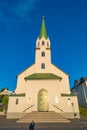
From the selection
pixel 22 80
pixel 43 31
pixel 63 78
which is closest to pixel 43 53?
pixel 43 31

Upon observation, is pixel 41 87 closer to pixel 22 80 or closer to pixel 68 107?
pixel 22 80

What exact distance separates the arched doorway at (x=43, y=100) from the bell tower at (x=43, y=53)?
20.1 feet

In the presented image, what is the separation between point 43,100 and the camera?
27.0 meters

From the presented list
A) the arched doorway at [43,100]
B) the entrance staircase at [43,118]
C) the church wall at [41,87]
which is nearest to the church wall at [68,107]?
the church wall at [41,87]

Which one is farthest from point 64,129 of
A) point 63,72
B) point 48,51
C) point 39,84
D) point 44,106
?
point 48,51

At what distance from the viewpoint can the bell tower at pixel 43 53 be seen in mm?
32625

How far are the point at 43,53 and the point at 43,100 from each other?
12848 millimetres

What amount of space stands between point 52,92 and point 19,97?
6996 mm

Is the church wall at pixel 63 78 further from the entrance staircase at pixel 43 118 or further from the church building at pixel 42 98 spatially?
the entrance staircase at pixel 43 118

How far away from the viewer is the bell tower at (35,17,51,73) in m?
32.6

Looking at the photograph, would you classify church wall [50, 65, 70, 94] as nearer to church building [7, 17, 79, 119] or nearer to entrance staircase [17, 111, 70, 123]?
church building [7, 17, 79, 119]

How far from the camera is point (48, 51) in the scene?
34.6m

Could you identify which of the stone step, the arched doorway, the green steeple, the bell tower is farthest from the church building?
the green steeple

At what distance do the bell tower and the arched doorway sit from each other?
612 centimetres
